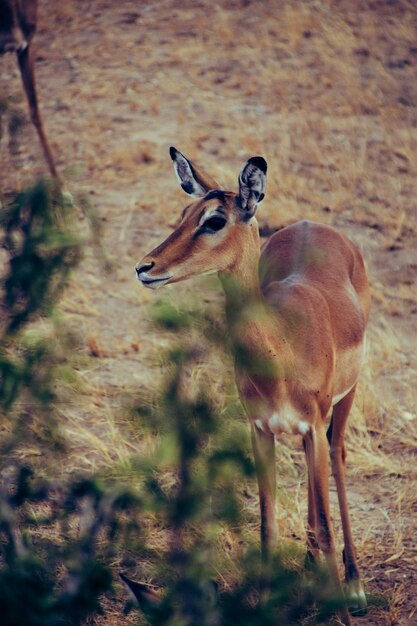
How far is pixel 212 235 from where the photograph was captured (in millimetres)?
3861

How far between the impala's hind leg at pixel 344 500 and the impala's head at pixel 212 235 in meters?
1.18

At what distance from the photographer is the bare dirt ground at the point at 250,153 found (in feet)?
18.0

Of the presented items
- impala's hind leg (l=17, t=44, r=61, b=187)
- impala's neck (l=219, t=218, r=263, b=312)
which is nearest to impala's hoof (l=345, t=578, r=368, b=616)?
impala's neck (l=219, t=218, r=263, b=312)

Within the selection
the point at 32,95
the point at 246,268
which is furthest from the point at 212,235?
the point at 32,95

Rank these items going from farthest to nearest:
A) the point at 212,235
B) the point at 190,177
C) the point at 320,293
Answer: the point at 320,293
the point at 190,177
the point at 212,235

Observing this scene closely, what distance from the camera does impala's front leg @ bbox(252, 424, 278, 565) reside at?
13.5 ft

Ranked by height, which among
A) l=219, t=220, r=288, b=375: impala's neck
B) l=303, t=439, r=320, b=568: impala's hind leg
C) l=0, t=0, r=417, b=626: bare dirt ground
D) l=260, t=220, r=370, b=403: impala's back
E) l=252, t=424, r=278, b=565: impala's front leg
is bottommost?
l=0, t=0, r=417, b=626: bare dirt ground

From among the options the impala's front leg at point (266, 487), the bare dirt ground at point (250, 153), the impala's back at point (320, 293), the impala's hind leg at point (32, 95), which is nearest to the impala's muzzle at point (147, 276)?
the impala's back at point (320, 293)

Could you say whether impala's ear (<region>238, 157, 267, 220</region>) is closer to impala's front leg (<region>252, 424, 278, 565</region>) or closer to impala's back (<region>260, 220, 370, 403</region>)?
impala's back (<region>260, 220, 370, 403</region>)

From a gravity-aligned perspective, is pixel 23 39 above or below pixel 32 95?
above

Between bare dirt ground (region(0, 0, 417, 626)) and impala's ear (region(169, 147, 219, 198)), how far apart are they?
64 cm

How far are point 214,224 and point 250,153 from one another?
5.22 metres

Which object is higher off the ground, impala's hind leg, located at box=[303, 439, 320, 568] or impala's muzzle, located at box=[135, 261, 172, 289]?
impala's muzzle, located at box=[135, 261, 172, 289]

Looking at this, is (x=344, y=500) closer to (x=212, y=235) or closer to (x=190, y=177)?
(x=212, y=235)
